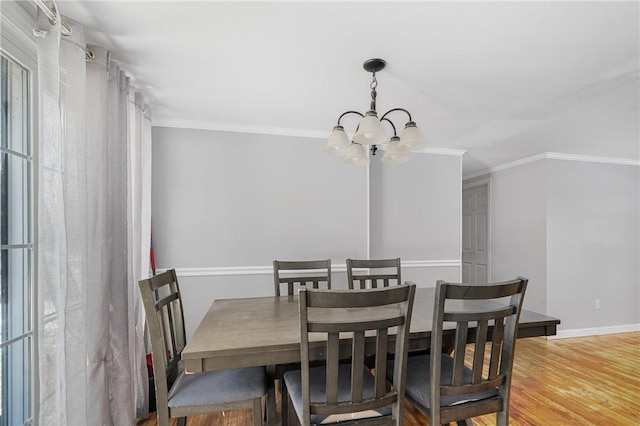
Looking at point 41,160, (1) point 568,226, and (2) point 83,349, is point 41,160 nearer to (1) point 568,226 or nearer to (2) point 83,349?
(2) point 83,349

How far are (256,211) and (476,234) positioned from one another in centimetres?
384

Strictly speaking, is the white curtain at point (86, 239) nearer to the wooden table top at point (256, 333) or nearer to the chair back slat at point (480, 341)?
the wooden table top at point (256, 333)

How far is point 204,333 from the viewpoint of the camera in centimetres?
147

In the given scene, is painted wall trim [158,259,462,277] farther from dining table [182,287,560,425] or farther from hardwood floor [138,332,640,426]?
hardwood floor [138,332,640,426]

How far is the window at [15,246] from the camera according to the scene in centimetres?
130

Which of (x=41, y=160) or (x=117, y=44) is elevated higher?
(x=117, y=44)

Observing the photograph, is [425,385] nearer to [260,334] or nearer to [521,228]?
[260,334]

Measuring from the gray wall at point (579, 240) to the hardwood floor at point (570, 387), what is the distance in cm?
45

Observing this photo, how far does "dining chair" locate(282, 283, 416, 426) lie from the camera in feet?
3.83

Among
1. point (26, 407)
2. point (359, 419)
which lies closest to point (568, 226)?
point (359, 419)

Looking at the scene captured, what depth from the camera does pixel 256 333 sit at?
1468mm

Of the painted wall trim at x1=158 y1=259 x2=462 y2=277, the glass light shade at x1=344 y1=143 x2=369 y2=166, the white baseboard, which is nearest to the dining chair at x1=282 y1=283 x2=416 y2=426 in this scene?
the glass light shade at x1=344 y1=143 x2=369 y2=166

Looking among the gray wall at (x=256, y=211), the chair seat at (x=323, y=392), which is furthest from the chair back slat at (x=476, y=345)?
the gray wall at (x=256, y=211)

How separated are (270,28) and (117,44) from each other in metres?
0.86
